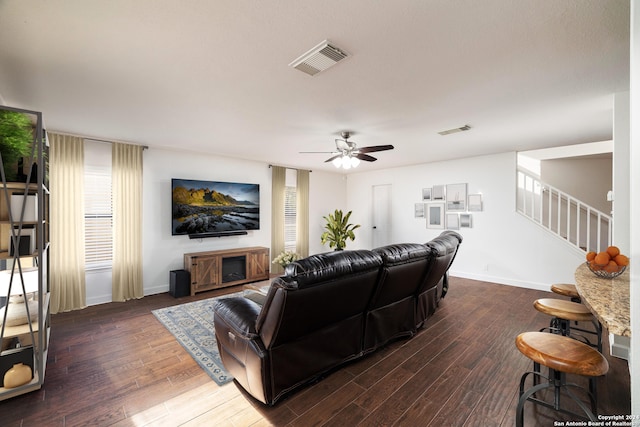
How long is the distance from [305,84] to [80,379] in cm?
326

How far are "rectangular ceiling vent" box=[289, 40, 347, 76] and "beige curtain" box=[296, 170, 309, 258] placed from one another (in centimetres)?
488

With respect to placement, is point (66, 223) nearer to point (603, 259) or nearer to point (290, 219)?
point (290, 219)

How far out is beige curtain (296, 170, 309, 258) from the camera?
23.5 feet

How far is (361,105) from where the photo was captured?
305 cm

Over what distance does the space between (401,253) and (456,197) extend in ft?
14.0

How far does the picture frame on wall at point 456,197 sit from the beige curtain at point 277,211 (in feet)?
12.5

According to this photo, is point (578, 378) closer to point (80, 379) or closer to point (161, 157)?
point (80, 379)

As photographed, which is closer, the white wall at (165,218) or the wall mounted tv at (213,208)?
the white wall at (165,218)

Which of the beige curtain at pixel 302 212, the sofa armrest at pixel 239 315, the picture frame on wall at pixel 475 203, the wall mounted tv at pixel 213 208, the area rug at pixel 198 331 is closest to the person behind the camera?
the sofa armrest at pixel 239 315

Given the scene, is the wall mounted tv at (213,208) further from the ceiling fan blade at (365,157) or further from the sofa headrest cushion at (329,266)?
the sofa headrest cushion at (329,266)

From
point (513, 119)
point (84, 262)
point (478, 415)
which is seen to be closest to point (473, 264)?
point (513, 119)

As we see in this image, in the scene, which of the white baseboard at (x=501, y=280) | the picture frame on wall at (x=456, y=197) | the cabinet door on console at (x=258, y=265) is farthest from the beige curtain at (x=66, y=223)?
the white baseboard at (x=501, y=280)

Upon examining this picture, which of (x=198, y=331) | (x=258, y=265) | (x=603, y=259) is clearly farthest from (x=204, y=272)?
(x=603, y=259)

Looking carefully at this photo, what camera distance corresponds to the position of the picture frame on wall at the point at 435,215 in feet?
21.2
